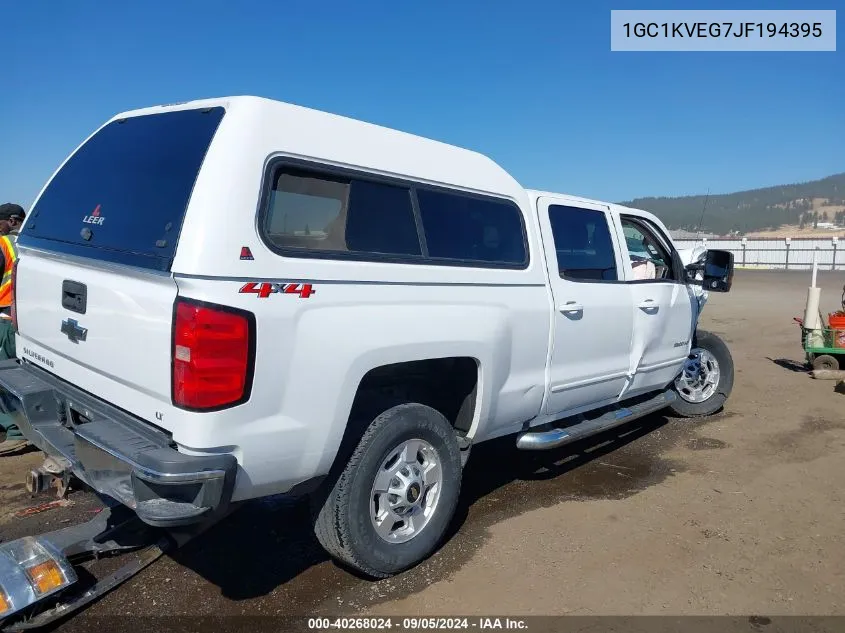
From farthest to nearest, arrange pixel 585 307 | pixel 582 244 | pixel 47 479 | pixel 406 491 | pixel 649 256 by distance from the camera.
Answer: pixel 649 256
pixel 582 244
pixel 585 307
pixel 47 479
pixel 406 491

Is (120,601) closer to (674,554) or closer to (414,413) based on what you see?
(414,413)

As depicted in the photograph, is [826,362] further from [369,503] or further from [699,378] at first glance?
[369,503]

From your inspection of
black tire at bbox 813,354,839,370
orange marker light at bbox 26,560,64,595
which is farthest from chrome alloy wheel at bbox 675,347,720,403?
Answer: orange marker light at bbox 26,560,64,595

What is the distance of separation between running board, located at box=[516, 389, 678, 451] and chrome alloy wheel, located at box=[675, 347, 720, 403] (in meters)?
0.87

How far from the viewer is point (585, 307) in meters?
4.50

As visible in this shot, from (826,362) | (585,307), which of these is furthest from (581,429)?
(826,362)

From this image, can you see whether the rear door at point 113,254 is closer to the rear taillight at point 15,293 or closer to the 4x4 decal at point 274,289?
the rear taillight at point 15,293

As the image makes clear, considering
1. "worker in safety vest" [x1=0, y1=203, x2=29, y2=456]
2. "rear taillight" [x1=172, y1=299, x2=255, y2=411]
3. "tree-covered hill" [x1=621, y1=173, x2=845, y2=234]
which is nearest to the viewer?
"rear taillight" [x1=172, y1=299, x2=255, y2=411]

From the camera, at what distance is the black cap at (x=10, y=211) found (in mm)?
5586

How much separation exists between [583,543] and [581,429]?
2.99 feet

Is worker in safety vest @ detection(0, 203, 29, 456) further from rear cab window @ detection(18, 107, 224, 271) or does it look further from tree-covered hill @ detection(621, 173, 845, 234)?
tree-covered hill @ detection(621, 173, 845, 234)

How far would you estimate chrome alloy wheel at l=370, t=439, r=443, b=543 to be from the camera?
335cm

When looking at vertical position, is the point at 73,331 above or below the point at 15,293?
below

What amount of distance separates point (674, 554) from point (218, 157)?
3180 millimetres
